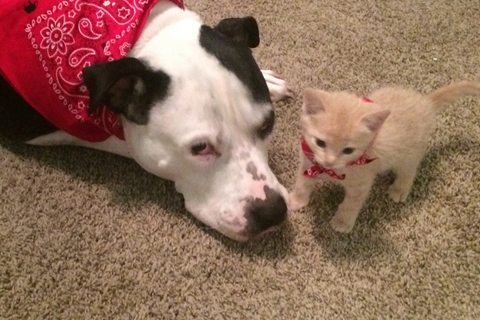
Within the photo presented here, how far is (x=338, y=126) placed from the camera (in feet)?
3.57

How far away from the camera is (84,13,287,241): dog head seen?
114cm

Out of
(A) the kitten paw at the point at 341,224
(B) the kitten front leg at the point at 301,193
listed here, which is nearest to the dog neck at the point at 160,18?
(B) the kitten front leg at the point at 301,193

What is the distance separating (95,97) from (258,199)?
0.49 metres

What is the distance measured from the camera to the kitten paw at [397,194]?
56.3 inches

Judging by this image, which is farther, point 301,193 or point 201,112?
point 301,193

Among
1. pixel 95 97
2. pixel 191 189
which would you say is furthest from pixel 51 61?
pixel 191 189

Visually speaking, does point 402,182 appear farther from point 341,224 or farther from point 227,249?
point 227,249

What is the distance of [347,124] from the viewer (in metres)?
1.09

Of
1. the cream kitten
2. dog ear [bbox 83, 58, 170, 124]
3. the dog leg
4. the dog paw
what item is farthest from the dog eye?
the dog paw

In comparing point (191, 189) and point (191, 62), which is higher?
point (191, 62)

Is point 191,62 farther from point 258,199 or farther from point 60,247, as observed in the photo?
point 60,247

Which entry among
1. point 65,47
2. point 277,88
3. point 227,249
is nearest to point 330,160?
point 227,249

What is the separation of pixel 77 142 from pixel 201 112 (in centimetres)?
62

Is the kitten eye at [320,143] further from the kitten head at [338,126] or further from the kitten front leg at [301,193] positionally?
the kitten front leg at [301,193]
